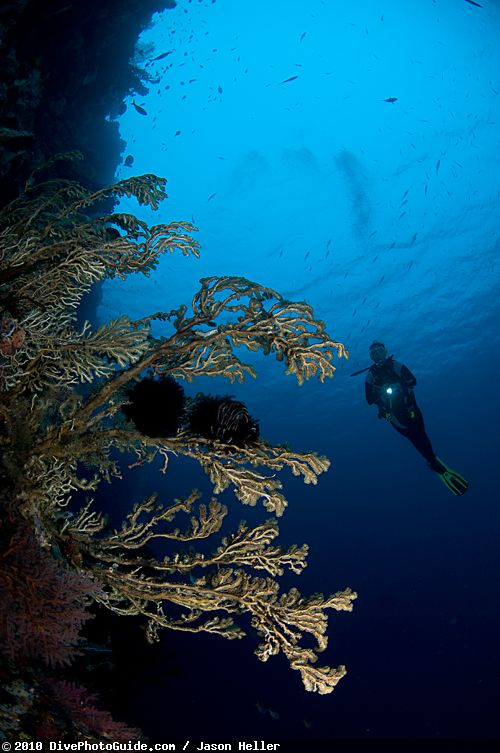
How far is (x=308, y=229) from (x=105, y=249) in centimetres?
3509

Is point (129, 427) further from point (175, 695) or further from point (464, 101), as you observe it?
point (464, 101)

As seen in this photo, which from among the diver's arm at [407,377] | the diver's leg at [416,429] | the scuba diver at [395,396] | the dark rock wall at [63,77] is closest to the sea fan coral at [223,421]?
the dark rock wall at [63,77]

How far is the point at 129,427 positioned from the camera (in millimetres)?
3645

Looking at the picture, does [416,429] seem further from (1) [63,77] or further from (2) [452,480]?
(1) [63,77]

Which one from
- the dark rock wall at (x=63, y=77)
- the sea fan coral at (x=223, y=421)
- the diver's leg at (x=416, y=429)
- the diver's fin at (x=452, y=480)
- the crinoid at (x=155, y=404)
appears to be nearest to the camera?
the sea fan coral at (x=223, y=421)

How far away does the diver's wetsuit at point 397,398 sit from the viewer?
38.5 ft

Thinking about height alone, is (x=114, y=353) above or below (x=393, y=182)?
below

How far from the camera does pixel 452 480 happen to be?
10656 millimetres

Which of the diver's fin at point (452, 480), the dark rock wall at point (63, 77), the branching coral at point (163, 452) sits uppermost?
the dark rock wall at point (63, 77)

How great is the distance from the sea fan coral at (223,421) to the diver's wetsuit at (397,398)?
9.31 meters

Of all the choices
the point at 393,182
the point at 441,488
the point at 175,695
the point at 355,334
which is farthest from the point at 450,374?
the point at 175,695

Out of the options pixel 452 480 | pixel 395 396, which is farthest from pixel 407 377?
pixel 452 480

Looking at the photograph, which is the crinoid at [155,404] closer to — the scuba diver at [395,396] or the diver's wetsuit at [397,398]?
the scuba diver at [395,396]

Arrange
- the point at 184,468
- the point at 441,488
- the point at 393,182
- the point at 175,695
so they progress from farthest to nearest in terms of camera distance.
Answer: the point at 441,488, the point at 184,468, the point at 393,182, the point at 175,695
